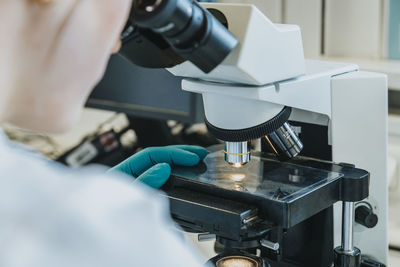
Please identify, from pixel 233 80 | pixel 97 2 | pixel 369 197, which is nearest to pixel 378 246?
pixel 369 197

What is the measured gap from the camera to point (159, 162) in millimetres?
1146

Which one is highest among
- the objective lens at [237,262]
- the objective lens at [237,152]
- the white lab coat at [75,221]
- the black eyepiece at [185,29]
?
the black eyepiece at [185,29]

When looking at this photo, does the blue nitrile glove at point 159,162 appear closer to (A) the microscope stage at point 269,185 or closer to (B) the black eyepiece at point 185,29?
(A) the microscope stage at point 269,185

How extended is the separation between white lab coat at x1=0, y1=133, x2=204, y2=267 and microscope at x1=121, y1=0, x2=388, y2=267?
291mm

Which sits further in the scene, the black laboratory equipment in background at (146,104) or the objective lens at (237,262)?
the black laboratory equipment in background at (146,104)

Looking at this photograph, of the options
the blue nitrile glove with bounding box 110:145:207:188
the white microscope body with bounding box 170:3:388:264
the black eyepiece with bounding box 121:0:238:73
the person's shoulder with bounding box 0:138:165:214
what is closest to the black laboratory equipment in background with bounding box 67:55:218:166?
the blue nitrile glove with bounding box 110:145:207:188

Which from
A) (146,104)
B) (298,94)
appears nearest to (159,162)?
(298,94)

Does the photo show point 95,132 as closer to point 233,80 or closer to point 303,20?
point 303,20

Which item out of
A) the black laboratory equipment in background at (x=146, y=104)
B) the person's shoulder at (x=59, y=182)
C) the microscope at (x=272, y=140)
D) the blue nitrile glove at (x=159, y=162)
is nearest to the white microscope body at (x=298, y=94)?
the microscope at (x=272, y=140)

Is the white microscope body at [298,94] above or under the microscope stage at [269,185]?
above

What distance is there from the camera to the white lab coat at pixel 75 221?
43 centimetres

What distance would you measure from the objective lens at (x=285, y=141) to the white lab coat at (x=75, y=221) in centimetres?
51

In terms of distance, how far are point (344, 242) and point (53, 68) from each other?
2.04 feet

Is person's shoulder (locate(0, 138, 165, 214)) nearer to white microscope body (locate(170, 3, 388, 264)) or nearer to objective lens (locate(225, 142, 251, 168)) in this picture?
white microscope body (locate(170, 3, 388, 264))
